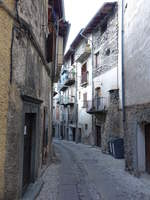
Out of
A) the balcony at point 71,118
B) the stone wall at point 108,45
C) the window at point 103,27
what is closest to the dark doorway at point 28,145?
the stone wall at point 108,45

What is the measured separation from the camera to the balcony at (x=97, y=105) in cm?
1617

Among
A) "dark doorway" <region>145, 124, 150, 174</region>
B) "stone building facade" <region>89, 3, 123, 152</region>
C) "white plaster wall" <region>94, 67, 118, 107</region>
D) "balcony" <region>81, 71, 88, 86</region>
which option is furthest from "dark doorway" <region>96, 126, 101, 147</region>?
"dark doorway" <region>145, 124, 150, 174</region>

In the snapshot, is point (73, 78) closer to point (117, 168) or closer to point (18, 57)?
point (117, 168)

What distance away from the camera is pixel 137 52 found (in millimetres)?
7953

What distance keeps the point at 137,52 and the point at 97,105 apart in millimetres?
9461

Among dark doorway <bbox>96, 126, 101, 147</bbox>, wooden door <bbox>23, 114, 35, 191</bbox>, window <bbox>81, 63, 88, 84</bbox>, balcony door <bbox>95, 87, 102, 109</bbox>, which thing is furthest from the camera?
window <bbox>81, 63, 88, 84</bbox>

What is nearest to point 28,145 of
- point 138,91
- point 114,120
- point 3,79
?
point 3,79

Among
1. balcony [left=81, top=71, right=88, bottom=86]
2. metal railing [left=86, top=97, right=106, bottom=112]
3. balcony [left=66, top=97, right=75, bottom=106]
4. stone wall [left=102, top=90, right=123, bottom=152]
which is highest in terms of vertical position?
balcony [left=81, top=71, right=88, bottom=86]

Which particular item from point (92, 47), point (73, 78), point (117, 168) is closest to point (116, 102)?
point (117, 168)

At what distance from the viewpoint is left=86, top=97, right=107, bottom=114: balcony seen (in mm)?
16167

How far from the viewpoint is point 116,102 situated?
1379cm

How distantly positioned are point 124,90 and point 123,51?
161 cm

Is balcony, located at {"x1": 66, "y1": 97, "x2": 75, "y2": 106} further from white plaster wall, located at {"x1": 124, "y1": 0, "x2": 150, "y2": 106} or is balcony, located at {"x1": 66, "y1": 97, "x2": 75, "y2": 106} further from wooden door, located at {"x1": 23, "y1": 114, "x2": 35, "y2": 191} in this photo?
→ wooden door, located at {"x1": 23, "y1": 114, "x2": 35, "y2": 191}

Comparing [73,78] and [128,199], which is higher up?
[73,78]
